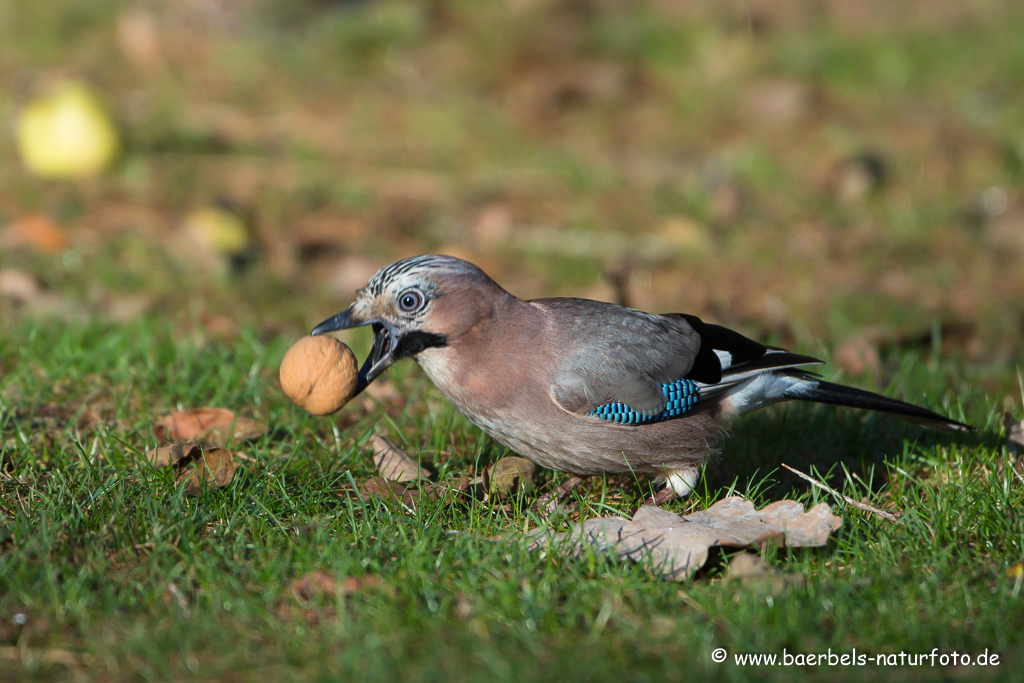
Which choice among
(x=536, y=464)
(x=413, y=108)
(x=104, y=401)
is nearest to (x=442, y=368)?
(x=536, y=464)

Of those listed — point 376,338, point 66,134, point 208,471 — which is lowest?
point 208,471

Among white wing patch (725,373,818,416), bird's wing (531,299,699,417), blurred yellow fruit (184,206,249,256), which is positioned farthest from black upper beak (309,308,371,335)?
blurred yellow fruit (184,206,249,256)

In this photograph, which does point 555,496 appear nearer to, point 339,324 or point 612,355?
point 612,355

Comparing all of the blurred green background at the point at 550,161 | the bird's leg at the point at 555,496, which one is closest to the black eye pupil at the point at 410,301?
the bird's leg at the point at 555,496

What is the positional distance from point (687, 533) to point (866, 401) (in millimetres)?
1169

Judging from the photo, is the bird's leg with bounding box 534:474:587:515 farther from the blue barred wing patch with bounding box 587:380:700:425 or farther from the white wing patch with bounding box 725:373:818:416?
the white wing patch with bounding box 725:373:818:416

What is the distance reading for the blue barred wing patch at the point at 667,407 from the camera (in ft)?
12.3

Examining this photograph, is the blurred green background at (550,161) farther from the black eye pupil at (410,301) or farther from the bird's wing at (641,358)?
the black eye pupil at (410,301)

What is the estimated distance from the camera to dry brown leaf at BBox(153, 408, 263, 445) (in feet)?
13.9

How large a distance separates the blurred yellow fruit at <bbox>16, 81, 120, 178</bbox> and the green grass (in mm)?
3711

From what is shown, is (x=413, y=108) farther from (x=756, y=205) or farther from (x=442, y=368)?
(x=442, y=368)

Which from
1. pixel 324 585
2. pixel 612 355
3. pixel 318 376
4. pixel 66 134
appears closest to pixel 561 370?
pixel 612 355

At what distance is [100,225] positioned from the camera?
6.88 metres

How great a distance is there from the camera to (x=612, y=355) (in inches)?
150
